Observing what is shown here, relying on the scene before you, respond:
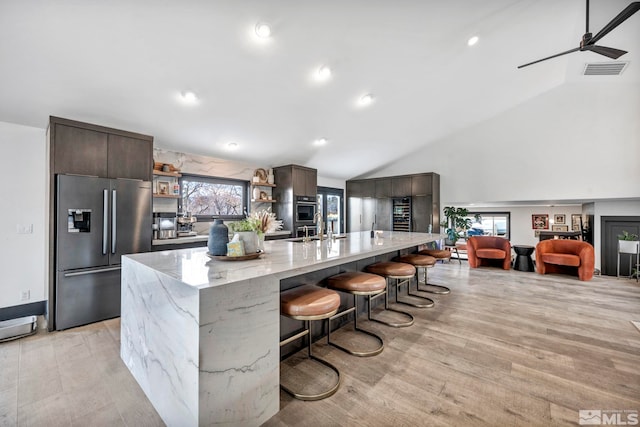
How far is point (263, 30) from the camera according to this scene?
255 centimetres

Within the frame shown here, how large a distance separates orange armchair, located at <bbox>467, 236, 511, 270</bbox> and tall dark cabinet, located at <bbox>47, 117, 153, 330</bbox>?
611 cm

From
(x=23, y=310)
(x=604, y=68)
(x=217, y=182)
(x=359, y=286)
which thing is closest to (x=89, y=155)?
(x=23, y=310)

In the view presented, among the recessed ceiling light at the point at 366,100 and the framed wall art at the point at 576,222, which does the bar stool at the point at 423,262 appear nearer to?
the recessed ceiling light at the point at 366,100

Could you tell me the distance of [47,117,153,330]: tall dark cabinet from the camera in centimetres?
282

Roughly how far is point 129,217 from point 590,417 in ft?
14.2

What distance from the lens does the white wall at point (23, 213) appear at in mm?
2975

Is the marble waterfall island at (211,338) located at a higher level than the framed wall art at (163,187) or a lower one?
lower

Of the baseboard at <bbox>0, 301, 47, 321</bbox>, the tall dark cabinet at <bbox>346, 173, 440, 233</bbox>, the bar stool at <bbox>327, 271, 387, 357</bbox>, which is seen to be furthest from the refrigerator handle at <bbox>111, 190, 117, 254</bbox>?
the tall dark cabinet at <bbox>346, 173, 440, 233</bbox>

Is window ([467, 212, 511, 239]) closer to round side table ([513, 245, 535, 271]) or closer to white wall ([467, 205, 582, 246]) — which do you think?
white wall ([467, 205, 582, 246])

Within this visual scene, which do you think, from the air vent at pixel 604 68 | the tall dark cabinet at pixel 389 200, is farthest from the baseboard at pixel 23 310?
the air vent at pixel 604 68

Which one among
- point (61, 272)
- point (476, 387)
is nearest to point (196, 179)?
point (61, 272)

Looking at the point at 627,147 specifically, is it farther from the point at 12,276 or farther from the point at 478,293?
the point at 12,276

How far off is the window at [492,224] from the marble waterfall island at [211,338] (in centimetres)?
702

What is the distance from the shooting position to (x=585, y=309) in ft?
11.1
